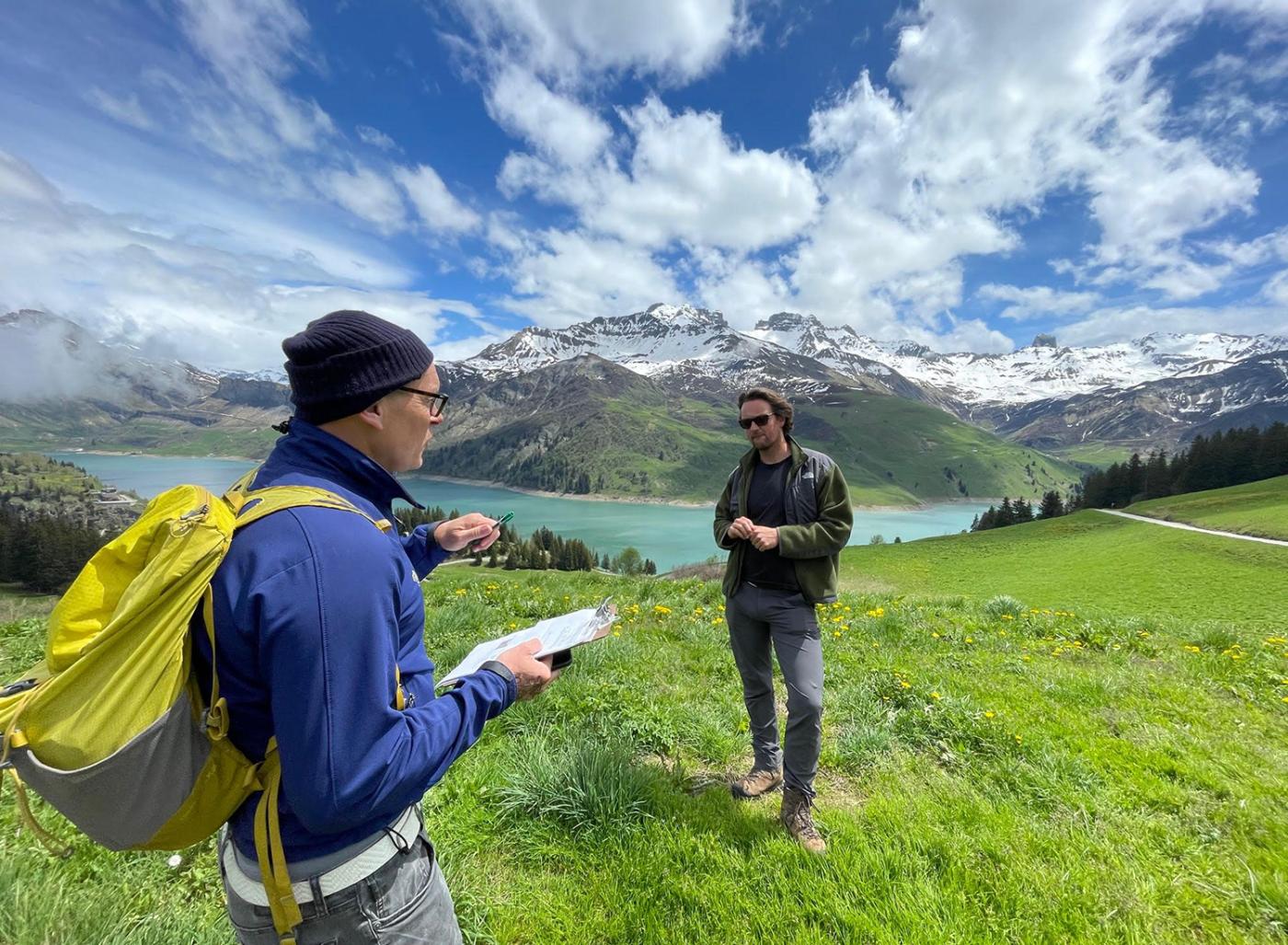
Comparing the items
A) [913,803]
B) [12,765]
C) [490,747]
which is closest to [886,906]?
[913,803]

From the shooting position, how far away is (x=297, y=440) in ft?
6.88

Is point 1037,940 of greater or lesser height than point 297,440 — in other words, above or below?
below

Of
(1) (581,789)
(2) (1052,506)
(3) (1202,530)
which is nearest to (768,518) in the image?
(1) (581,789)

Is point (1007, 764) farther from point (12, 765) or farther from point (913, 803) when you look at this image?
point (12, 765)

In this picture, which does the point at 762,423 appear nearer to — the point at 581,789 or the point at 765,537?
the point at 765,537

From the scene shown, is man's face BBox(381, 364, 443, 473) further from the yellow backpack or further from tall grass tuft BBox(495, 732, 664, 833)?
tall grass tuft BBox(495, 732, 664, 833)

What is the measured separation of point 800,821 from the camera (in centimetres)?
420

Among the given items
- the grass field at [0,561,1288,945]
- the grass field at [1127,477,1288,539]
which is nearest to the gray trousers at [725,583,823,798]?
the grass field at [0,561,1288,945]

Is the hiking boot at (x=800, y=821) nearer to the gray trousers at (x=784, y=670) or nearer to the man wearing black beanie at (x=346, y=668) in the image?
the gray trousers at (x=784, y=670)

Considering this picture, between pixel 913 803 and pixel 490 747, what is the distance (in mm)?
3673

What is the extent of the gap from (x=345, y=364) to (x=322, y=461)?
390 millimetres

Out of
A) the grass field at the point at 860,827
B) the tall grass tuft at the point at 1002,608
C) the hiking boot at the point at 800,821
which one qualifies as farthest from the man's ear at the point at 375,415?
the tall grass tuft at the point at 1002,608

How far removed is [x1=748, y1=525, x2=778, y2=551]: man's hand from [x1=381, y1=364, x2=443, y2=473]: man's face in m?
2.88

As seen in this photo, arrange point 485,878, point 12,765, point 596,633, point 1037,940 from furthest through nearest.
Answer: point 485,878
point 1037,940
point 596,633
point 12,765
